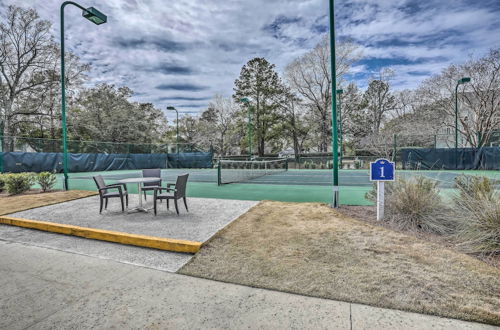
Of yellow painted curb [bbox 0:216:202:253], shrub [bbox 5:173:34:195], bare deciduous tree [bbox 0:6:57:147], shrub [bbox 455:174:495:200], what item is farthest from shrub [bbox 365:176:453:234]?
bare deciduous tree [bbox 0:6:57:147]

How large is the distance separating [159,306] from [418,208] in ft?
14.5

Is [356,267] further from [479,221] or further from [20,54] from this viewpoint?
[20,54]

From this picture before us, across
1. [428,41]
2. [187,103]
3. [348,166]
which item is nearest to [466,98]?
A: [428,41]

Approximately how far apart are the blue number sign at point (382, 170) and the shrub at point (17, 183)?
36.2 feet

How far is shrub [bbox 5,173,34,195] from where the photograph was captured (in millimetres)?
8570

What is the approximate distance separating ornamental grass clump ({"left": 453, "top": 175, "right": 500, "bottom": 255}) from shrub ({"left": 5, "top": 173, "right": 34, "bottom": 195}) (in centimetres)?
1212

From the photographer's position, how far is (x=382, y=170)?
468 cm

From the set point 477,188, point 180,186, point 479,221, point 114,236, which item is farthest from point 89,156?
point 479,221

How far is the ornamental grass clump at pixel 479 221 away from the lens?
Answer: 11.0 ft

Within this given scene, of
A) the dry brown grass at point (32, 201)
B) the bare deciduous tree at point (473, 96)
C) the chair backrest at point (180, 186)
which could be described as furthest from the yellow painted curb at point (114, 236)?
the bare deciduous tree at point (473, 96)

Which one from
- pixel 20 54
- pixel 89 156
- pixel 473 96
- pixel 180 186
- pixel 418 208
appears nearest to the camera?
pixel 418 208

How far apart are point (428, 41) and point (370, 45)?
6346mm

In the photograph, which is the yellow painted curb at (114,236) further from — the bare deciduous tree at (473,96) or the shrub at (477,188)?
the bare deciduous tree at (473,96)

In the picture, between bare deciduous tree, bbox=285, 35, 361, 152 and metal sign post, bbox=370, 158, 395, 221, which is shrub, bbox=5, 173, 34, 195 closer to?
metal sign post, bbox=370, 158, 395, 221
